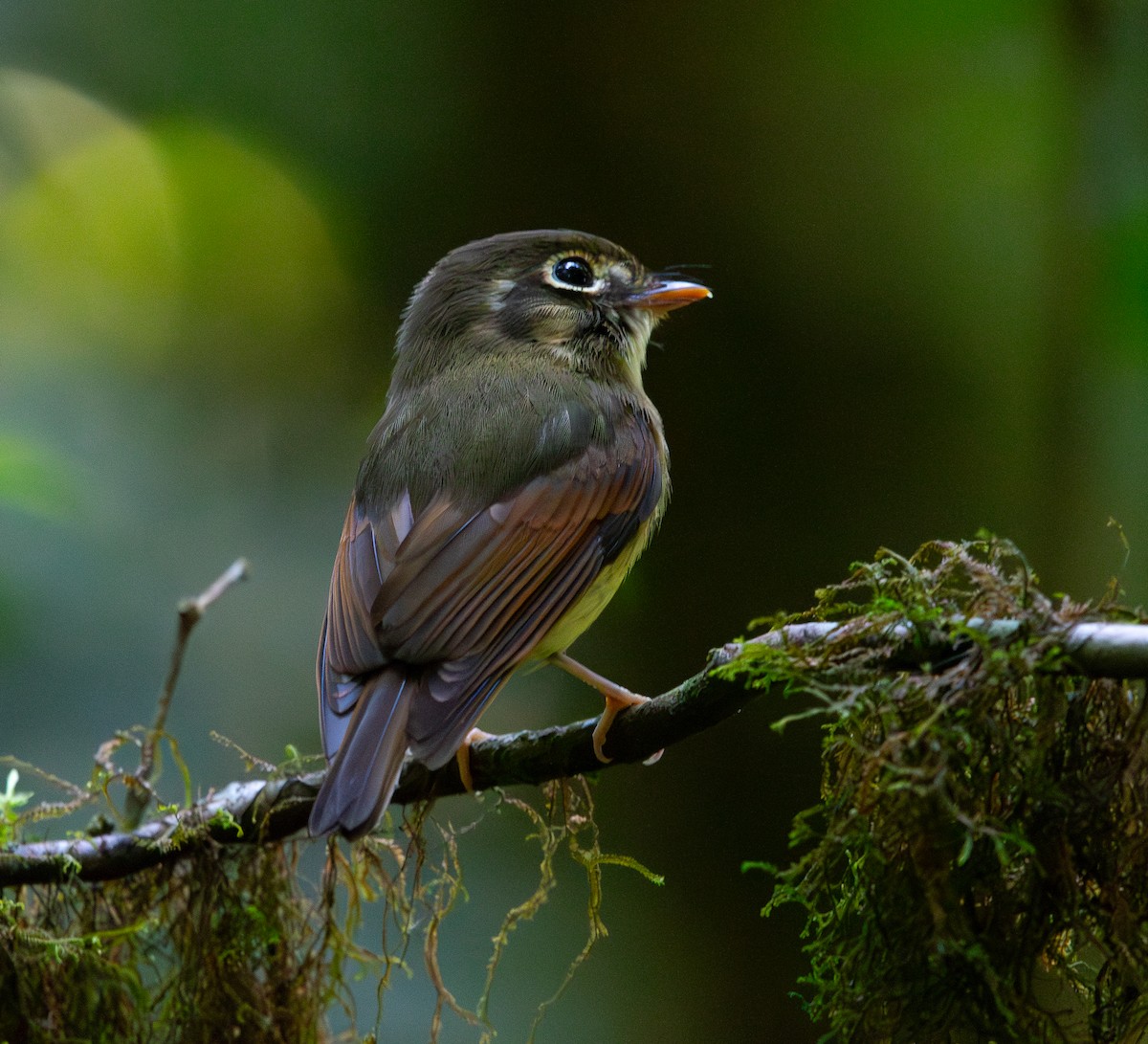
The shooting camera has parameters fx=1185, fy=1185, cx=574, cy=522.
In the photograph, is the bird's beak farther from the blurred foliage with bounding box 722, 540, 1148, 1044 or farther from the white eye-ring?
the blurred foliage with bounding box 722, 540, 1148, 1044

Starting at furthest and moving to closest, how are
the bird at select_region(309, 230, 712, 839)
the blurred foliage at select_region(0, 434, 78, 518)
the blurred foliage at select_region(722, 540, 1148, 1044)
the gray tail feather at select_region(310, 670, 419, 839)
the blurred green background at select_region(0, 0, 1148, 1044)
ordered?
1. the blurred green background at select_region(0, 0, 1148, 1044)
2. the blurred foliage at select_region(0, 434, 78, 518)
3. the bird at select_region(309, 230, 712, 839)
4. the gray tail feather at select_region(310, 670, 419, 839)
5. the blurred foliage at select_region(722, 540, 1148, 1044)

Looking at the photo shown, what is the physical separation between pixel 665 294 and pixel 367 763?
1934 mm

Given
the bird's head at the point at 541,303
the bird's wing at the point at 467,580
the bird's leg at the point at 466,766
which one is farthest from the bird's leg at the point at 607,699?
the bird's head at the point at 541,303

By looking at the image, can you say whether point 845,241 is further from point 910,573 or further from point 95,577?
point 95,577

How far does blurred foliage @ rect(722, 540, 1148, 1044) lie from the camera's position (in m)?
1.54

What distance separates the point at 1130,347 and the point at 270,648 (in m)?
3.86

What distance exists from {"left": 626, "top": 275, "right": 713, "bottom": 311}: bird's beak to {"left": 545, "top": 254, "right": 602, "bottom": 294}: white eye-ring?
0.14 meters

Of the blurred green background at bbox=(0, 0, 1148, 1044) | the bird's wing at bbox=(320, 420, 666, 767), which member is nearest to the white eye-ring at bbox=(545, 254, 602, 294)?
the blurred green background at bbox=(0, 0, 1148, 1044)

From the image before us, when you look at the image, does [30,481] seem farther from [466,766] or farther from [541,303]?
[466,766]

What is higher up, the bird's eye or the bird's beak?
the bird's eye

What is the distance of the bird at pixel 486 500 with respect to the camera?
2.42m

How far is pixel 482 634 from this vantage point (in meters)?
2.59

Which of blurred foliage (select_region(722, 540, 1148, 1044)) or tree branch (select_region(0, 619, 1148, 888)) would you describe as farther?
tree branch (select_region(0, 619, 1148, 888))

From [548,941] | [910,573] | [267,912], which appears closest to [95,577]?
[548,941]
